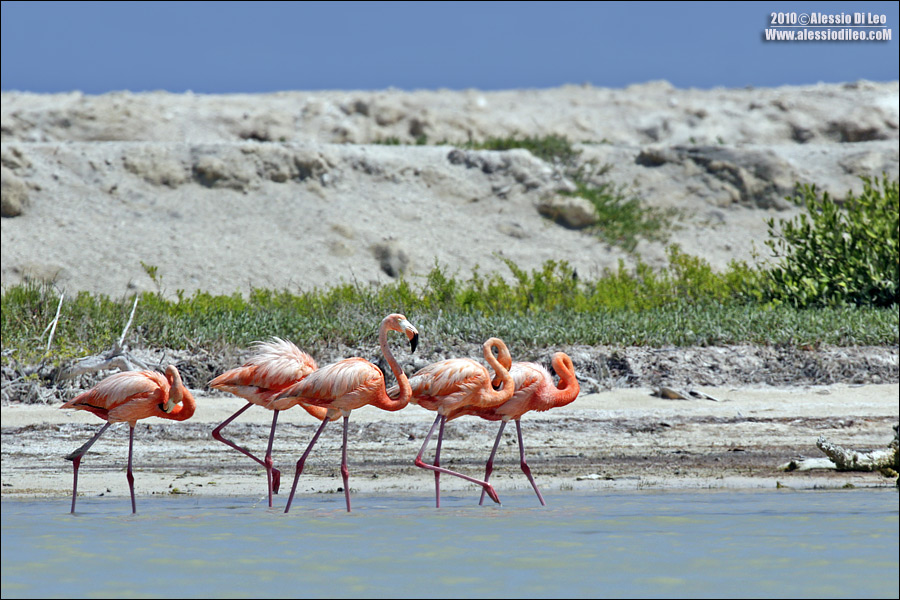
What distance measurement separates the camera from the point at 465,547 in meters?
6.04


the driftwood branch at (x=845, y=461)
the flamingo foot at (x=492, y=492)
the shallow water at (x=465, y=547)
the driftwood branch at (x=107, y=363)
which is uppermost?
the driftwood branch at (x=107, y=363)

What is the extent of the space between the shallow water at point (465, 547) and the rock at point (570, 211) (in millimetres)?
22056

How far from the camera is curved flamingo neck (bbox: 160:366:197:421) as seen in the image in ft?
23.1

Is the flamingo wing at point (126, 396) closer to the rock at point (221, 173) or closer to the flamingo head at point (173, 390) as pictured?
the flamingo head at point (173, 390)

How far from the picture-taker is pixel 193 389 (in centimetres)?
1100

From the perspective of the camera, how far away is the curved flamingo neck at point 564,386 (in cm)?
739

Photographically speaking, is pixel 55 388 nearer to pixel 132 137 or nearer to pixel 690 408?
pixel 690 408

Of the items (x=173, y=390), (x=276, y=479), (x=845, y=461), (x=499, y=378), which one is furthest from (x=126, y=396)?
(x=845, y=461)

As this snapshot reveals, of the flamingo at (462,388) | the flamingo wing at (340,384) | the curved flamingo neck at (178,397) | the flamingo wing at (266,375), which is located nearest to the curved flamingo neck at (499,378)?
the flamingo at (462,388)

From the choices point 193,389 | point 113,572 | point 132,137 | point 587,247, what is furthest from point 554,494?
point 132,137

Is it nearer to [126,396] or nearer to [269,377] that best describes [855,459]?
[269,377]

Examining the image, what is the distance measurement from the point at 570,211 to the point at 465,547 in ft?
77.4

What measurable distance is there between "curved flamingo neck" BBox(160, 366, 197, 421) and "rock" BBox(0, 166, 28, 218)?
2103cm

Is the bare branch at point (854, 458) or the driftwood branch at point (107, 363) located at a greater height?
the driftwood branch at point (107, 363)
